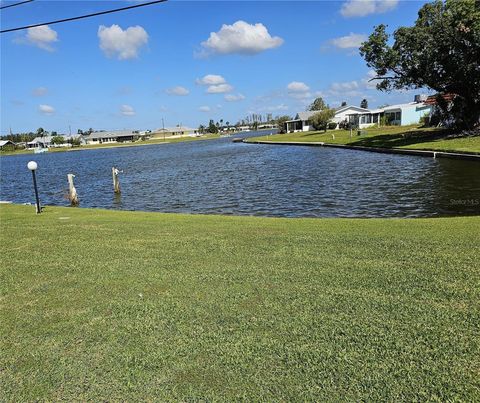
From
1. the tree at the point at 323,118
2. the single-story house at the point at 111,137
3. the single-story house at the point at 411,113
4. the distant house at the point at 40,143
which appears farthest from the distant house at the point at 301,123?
the distant house at the point at 40,143

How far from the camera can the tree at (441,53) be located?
34406 millimetres

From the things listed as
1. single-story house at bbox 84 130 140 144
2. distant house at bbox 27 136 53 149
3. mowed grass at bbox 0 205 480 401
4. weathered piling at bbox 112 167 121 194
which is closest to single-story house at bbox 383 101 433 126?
weathered piling at bbox 112 167 121 194

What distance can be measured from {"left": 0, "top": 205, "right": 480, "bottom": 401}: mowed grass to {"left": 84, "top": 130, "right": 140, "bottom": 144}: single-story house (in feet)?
582

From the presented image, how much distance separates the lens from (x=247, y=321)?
4262 mm

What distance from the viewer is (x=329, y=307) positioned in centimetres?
449

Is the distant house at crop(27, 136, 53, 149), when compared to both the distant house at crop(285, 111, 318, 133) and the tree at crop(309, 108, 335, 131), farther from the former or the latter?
the tree at crop(309, 108, 335, 131)

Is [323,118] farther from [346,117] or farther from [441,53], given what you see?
[441,53]

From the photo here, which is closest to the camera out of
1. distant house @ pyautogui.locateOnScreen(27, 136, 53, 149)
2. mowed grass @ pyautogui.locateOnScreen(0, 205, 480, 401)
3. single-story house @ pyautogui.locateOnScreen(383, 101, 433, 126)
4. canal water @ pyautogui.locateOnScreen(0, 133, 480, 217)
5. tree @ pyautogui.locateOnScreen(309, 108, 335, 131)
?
mowed grass @ pyautogui.locateOnScreen(0, 205, 480, 401)

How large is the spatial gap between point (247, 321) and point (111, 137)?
181594 mm

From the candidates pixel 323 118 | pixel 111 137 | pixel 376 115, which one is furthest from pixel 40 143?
pixel 376 115

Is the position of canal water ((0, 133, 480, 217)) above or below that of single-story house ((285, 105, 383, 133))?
below

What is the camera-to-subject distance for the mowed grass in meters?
3.27

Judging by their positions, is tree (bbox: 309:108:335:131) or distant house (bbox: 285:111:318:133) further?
distant house (bbox: 285:111:318:133)

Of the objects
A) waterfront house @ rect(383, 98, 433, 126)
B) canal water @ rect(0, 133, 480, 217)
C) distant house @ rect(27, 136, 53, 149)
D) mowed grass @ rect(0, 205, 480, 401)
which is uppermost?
distant house @ rect(27, 136, 53, 149)
